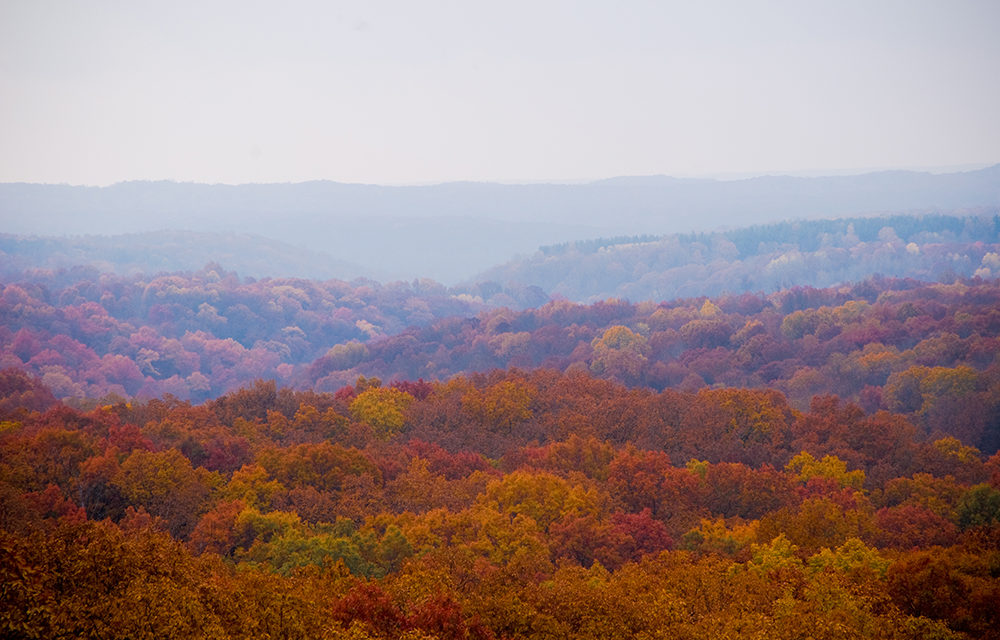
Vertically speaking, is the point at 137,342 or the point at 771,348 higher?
the point at 771,348

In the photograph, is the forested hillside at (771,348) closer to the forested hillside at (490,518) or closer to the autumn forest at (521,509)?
the autumn forest at (521,509)

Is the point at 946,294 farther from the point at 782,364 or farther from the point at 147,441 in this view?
the point at 147,441

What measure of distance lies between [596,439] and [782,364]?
198 feet

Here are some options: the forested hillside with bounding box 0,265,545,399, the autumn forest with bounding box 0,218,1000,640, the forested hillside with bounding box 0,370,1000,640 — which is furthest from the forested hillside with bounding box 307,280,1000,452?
the forested hillside with bounding box 0,265,545,399

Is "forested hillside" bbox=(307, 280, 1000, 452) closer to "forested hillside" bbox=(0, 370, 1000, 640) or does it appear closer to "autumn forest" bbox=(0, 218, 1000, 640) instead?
"autumn forest" bbox=(0, 218, 1000, 640)

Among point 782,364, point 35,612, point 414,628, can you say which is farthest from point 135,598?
point 782,364

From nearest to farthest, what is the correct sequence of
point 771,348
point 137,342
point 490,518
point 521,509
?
point 490,518 < point 521,509 < point 771,348 < point 137,342

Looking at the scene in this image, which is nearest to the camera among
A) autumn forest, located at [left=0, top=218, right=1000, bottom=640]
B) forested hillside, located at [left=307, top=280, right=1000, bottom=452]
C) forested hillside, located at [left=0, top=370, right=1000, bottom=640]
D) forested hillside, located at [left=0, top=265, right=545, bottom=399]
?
forested hillside, located at [left=0, top=370, right=1000, bottom=640]

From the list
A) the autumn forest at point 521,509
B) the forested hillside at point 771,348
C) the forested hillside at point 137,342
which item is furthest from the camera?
the forested hillside at point 137,342

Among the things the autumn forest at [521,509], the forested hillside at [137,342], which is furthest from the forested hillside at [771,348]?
the forested hillside at [137,342]

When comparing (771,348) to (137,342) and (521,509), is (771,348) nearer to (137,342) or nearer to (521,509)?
(521,509)

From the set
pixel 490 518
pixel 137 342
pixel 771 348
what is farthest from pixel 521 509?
pixel 137 342

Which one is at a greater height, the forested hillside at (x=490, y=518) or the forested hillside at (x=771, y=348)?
the forested hillside at (x=490, y=518)

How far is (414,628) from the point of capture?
61.1 feet
